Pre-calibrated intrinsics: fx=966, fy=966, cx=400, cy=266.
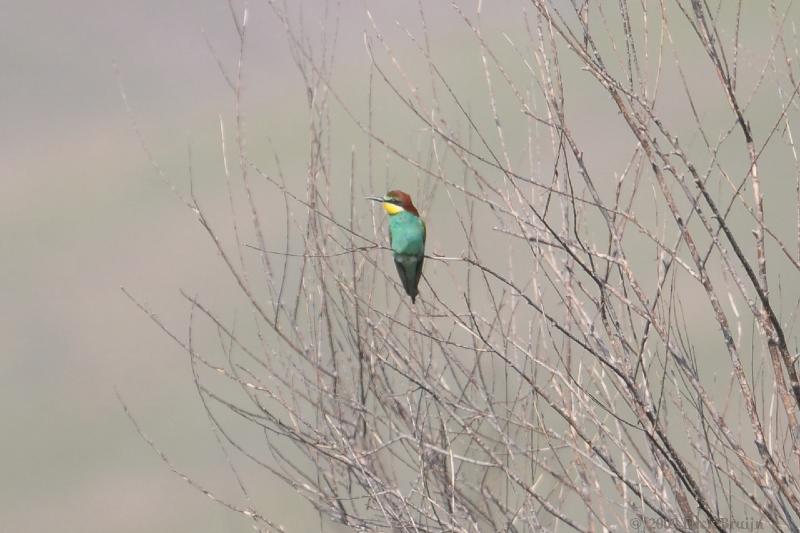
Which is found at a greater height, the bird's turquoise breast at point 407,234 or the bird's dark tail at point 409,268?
the bird's turquoise breast at point 407,234

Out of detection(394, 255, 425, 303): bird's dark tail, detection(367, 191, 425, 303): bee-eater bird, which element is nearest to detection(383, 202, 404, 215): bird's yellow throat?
detection(367, 191, 425, 303): bee-eater bird

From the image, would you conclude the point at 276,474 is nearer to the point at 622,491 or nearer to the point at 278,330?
the point at 278,330

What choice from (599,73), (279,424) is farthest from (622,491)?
(599,73)

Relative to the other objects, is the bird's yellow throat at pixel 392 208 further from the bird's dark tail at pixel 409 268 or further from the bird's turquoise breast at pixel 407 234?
the bird's dark tail at pixel 409 268

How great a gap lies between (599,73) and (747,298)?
33.2 inches

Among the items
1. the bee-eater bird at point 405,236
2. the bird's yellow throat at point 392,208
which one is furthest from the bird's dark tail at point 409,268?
the bird's yellow throat at point 392,208

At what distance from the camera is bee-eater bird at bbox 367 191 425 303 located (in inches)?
233

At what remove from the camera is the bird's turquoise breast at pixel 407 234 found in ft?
19.6

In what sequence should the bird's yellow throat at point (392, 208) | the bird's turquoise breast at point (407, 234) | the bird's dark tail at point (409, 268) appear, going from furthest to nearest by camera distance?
1. the bird's yellow throat at point (392, 208)
2. the bird's turquoise breast at point (407, 234)
3. the bird's dark tail at point (409, 268)

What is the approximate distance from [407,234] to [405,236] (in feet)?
0.06

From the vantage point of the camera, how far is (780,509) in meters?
3.34

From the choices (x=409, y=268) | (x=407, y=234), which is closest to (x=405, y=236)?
(x=407, y=234)

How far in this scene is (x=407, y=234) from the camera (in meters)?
6.03

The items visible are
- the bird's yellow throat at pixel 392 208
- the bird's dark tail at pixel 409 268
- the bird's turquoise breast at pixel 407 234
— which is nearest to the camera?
the bird's dark tail at pixel 409 268
